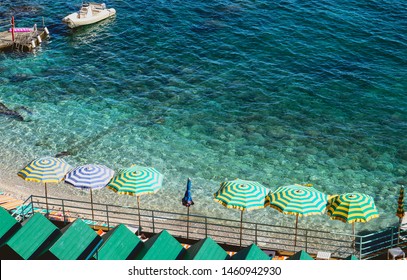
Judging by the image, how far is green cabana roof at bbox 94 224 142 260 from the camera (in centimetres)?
2099

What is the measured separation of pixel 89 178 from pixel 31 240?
19.0 feet

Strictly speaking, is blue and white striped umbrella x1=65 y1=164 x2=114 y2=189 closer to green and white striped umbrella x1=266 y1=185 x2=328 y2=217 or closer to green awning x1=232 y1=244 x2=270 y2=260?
green and white striped umbrella x1=266 y1=185 x2=328 y2=217

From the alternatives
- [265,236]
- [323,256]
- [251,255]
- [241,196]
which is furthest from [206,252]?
[265,236]

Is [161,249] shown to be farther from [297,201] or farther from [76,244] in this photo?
[297,201]

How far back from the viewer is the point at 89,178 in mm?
27000

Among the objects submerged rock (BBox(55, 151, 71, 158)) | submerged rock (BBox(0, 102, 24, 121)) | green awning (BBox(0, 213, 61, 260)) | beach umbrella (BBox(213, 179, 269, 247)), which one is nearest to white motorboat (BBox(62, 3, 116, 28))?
submerged rock (BBox(0, 102, 24, 121))

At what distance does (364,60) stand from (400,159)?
13.2 metres

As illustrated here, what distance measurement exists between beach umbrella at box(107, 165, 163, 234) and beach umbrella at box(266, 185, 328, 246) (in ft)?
15.8

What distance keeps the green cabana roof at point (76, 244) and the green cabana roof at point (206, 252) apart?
10.6ft

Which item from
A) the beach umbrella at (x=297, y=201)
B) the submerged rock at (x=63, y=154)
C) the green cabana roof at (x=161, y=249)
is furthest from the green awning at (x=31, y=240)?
the submerged rock at (x=63, y=154)

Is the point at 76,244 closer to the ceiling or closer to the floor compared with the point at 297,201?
closer to the ceiling

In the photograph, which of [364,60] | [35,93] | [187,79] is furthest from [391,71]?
[35,93]

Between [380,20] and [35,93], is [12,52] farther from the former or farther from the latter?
[380,20]

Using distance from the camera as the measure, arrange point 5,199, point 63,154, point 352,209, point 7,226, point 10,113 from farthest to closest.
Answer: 1. point 10,113
2. point 63,154
3. point 5,199
4. point 352,209
5. point 7,226
